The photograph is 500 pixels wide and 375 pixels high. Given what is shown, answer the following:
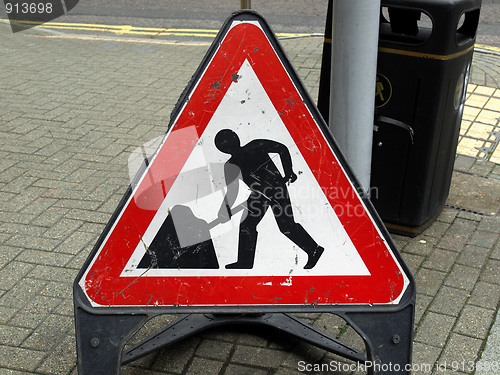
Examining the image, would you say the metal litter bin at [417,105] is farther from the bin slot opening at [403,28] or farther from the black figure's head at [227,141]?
the black figure's head at [227,141]

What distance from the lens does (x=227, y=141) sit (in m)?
2.37

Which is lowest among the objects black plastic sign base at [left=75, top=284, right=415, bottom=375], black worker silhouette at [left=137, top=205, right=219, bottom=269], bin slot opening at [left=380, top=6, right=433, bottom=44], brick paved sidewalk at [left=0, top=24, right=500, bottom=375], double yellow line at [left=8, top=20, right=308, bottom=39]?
double yellow line at [left=8, top=20, right=308, bottom=39]

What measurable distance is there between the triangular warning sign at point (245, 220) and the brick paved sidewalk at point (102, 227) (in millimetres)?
768

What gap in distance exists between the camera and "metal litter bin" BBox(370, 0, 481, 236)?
3.71 m

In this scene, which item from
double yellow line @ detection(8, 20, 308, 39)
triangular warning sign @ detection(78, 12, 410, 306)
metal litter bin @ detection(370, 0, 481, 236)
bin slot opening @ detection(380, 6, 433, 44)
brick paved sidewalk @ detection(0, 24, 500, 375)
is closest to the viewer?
triangular warning sign @ detection(78, 12, 410, 306)

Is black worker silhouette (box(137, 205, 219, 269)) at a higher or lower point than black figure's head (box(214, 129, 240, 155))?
lower

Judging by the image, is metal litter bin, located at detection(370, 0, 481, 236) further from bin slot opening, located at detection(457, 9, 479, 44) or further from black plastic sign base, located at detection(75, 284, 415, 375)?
black plastic sign base, located at detection(75, 284, 415, 375)

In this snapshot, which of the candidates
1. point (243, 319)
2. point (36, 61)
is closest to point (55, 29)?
point (36, 61)

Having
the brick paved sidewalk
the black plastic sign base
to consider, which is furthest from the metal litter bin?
the black plastic sign base

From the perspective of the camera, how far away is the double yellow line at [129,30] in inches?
395

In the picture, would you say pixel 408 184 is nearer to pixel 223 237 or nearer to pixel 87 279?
pixel 223 237

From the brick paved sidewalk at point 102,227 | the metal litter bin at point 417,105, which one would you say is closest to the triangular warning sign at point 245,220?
the brick paved sidewalk at point 102,227

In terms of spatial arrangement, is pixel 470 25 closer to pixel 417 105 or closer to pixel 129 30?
pixel 417 105

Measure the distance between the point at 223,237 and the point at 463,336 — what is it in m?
1.55
